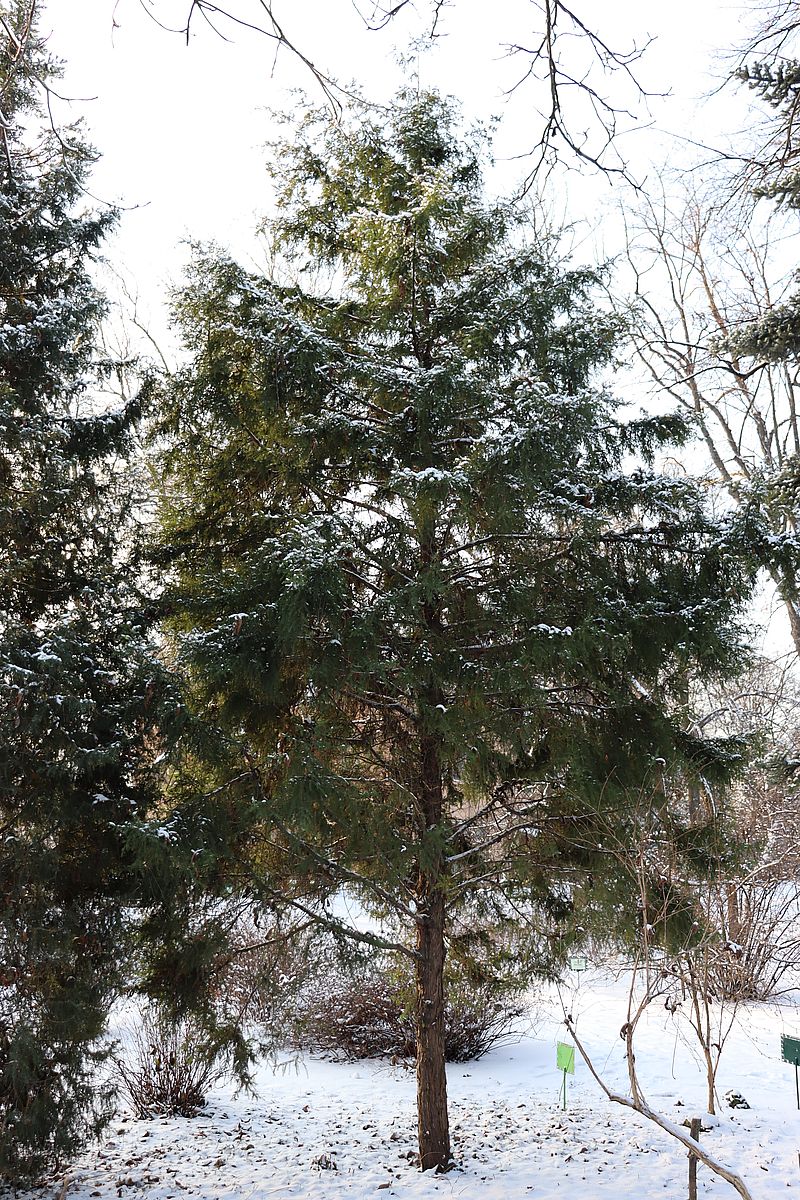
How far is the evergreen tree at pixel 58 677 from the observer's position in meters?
5.02

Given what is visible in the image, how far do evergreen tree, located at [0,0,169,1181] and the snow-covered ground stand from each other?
824 millimetres

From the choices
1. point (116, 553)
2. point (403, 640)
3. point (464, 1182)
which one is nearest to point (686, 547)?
point (403, 640)

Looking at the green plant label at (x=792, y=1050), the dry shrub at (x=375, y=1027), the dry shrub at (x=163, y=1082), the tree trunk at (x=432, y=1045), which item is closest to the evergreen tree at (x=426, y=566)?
the tree trunk at (x=432, y=1045)

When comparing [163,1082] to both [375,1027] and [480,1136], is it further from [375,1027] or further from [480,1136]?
[480,1136]

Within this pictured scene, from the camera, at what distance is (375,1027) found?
31.6ft

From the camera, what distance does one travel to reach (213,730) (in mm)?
5336

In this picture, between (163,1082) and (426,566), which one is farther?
(163,1082)

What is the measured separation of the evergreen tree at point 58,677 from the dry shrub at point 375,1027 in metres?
4.00

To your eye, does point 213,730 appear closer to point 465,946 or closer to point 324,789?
point 324,789

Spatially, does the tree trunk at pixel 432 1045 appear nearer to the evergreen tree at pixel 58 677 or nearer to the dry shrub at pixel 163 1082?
the evergreen tree at pixel 58 677

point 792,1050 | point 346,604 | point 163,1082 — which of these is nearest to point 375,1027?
point 163,1082

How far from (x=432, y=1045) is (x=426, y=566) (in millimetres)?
3500

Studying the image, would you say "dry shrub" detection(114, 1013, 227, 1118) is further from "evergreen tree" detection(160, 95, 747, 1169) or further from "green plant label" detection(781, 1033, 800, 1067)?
"green plant label" detection(781, 1033, 800, 1067)

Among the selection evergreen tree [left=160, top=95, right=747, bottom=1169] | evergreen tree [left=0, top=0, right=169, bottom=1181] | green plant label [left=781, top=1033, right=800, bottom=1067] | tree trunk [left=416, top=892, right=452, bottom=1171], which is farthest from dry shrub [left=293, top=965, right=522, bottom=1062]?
evergreen tree [left=0, top=0, right=169, bottom=1181]
